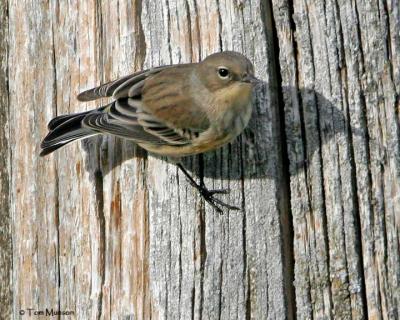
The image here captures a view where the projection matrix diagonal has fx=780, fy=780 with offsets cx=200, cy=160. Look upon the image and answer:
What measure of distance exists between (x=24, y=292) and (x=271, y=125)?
1.99 m

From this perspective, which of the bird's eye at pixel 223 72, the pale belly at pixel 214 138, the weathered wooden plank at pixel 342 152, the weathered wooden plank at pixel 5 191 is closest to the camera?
the weathered wooden plank at pixel 342 152

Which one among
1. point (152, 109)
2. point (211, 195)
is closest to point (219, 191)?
point (211, 195)

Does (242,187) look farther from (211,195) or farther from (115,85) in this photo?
(115,85)

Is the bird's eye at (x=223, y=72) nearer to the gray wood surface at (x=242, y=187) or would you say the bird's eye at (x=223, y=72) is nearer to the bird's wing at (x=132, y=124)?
the gray wood surface at (x=242, y=187)

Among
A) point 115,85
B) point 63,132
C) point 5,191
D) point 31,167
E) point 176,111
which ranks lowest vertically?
point 5,191

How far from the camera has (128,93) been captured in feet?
16.4

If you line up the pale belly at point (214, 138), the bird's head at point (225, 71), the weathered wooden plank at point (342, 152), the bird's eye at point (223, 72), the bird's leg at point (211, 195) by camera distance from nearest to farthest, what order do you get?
the weathered wooden plank at point (342, 152) → the bird's leg at point (211, 195) → the bird's head at point (225, 71) → the pale belly at point (214, 138) → the bird's eye at point (223, 72)

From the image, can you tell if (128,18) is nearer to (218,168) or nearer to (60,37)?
(60,37)

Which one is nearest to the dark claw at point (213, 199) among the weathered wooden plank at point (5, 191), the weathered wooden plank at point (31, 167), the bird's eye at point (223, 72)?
the bird's eye at point (223, 72)

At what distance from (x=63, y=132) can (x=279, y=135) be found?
133cm

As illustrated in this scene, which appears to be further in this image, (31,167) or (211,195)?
(31,167)

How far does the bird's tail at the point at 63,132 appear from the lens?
190 inches

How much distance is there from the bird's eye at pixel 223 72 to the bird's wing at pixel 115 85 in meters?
0.33

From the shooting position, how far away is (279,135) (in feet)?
15.3
